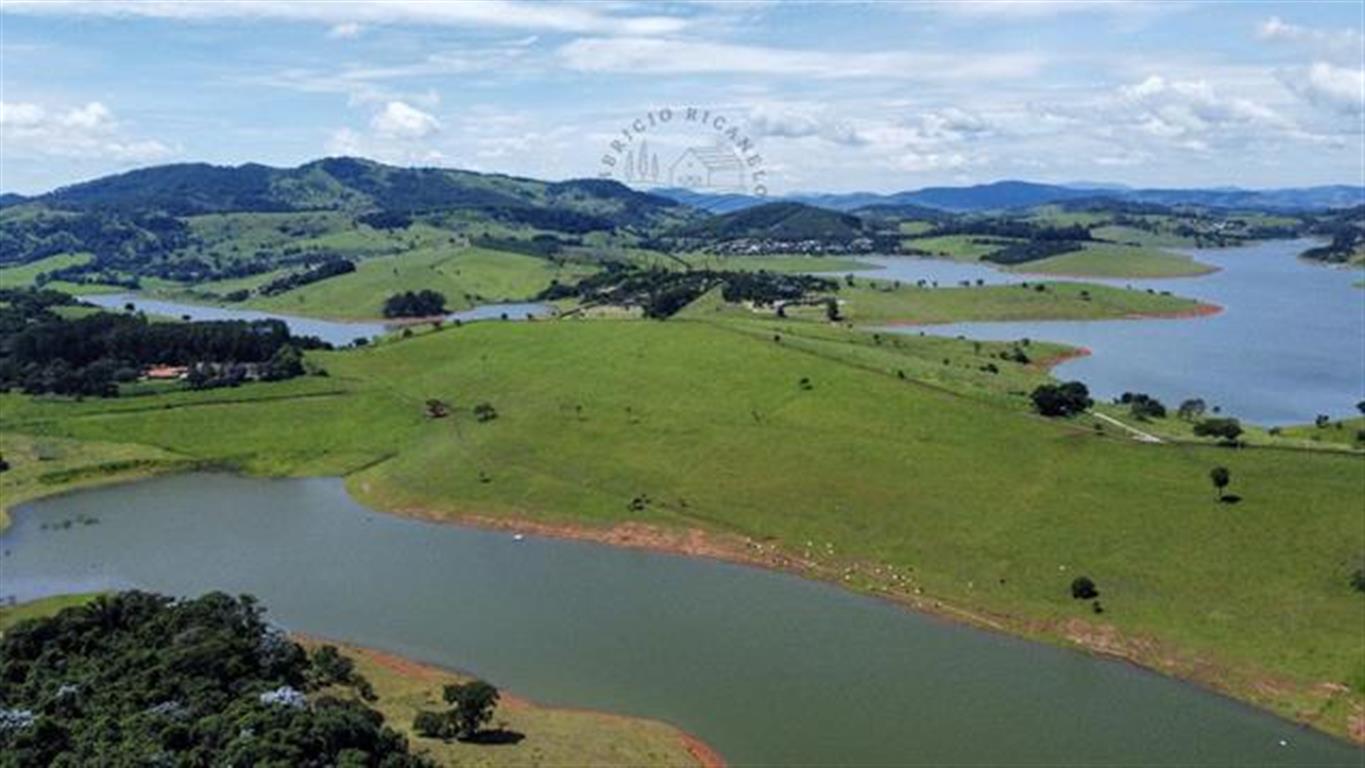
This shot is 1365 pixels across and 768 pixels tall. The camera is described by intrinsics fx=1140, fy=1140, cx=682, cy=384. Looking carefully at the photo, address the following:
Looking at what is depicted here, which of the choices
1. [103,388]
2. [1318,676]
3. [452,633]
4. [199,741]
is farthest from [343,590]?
[103,388]

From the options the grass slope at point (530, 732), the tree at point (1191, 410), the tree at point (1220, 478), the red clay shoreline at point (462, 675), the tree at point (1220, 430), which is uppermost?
the tree at point (1220, 430)

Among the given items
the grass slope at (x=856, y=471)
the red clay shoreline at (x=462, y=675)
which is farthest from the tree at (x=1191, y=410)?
the red clay shoreline at (x=462, y=675)

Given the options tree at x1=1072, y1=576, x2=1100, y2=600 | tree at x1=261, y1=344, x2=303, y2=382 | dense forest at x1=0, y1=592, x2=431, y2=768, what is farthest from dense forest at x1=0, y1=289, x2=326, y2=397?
tree at x1=1072, y1=576, x2=1100, y2=600

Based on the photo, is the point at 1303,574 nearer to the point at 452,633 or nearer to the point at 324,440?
the point at 452,633

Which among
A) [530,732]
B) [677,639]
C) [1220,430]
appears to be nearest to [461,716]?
[530,732]

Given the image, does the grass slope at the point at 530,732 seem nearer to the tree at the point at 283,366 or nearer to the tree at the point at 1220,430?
the tree at the point at 1220,430

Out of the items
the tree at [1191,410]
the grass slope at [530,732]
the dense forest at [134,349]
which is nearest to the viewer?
the grass slope at [530,732]
